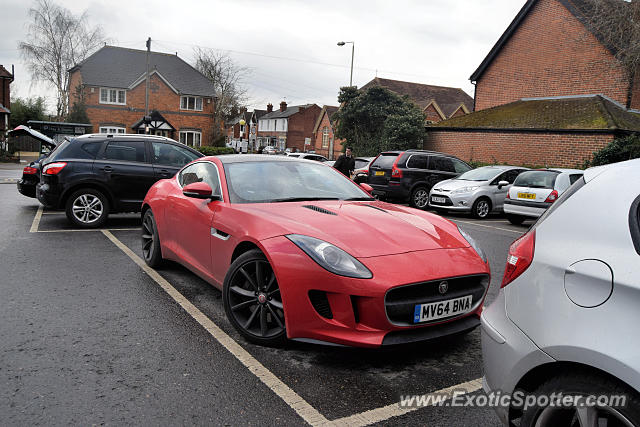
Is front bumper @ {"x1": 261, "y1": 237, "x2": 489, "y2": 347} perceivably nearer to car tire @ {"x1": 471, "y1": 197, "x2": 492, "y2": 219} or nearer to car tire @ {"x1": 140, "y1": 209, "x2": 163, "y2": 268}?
car tire @ {"x1": 140, "y1": 209, "x2": 163, "y2": 268}

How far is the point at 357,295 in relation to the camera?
10.2ft

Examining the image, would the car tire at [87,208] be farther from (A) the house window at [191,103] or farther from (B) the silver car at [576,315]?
(A) the house window at [191,103]

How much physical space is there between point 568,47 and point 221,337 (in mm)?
23809

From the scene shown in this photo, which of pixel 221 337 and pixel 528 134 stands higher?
pixel 528 134

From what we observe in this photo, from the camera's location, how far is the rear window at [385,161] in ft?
49.8

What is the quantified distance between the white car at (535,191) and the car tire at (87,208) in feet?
30.1

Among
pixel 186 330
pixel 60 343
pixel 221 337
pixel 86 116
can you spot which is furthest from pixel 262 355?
pixel 86 116

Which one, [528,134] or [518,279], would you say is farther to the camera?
[528,134]

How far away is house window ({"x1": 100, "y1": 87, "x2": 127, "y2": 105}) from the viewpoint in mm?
46188

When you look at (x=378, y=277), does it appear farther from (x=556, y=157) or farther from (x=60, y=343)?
(x=556, y=157)

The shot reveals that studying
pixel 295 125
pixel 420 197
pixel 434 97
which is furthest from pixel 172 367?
pixel 295 125

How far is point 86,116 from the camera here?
4344 cm

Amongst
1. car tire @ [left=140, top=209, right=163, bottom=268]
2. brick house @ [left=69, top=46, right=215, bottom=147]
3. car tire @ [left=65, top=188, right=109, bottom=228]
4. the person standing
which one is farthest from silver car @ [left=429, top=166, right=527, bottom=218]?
brick house @ [left=69, top=46, right=215, bottom=147]

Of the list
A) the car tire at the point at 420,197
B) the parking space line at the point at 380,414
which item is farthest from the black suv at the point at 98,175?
the car tire at the point at 420,197
